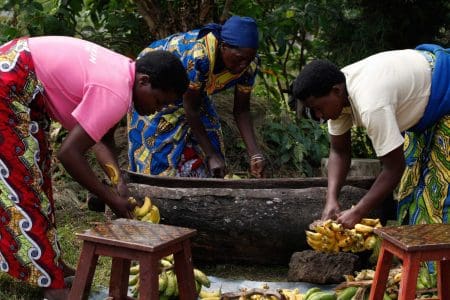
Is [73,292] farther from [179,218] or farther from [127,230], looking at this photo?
[179,218]

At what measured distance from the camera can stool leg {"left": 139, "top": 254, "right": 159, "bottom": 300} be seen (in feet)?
9.79

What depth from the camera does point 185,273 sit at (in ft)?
10.9

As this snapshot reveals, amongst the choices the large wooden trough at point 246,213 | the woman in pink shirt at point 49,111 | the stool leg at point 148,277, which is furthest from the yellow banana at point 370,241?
the stool leg at point 148,277

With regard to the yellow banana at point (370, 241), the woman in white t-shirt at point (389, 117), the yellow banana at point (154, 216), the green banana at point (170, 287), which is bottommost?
the green banana at point (170, 287)

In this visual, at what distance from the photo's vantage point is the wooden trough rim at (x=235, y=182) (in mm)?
4754

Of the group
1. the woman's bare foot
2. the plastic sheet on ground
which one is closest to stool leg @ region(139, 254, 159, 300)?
the woman's bare foot

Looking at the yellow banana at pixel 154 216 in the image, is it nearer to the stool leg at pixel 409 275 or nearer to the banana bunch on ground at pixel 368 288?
the banana bunch on ground at pixel 368 288

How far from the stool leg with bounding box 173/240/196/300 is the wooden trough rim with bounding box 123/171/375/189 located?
148 centimetres

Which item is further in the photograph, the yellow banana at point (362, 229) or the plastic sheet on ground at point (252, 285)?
the plastic sheet on ground at point (252, 285)

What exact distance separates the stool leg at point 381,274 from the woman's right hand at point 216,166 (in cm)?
201

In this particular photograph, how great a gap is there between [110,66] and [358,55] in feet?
12.2

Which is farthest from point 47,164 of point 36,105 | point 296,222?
point 296,222

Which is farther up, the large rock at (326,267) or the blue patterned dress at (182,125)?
the blue patterned dress at (182,125)

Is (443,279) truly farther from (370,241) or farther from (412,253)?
(370,241)
